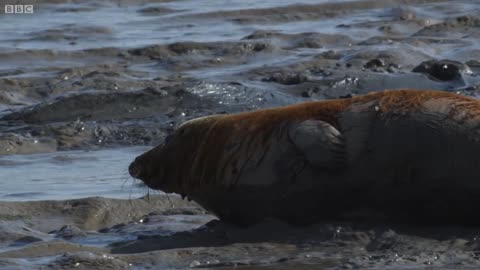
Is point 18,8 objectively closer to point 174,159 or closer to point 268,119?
point 174,159

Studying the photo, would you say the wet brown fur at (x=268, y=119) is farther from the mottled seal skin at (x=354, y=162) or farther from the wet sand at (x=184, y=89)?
the wet sand at (x=184, y=89)

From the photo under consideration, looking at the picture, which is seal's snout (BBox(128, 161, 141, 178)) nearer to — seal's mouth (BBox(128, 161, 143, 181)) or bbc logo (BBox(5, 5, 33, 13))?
seal's mouth (BBox(128, 161, 143, 181))

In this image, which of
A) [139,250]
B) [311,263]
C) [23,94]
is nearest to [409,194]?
[311,263]

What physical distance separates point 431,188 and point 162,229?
1.35 m

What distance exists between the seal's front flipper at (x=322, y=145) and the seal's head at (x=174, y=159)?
24.5 inches

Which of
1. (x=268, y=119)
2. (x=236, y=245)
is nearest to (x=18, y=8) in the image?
(x=268, y=119)

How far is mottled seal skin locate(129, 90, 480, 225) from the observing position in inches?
226

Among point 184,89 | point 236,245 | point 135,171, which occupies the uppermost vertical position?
point 135,171

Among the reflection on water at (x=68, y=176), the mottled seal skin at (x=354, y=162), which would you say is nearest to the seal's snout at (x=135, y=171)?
the mottled seal skin at (x=354, y=162)

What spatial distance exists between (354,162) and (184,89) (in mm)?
4642

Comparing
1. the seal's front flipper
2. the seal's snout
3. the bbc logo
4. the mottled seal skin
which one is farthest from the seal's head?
the bbc logo

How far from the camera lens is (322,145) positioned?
5.84 meters

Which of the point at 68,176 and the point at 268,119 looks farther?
the point at 68,176

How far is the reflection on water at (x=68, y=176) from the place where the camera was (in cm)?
748
